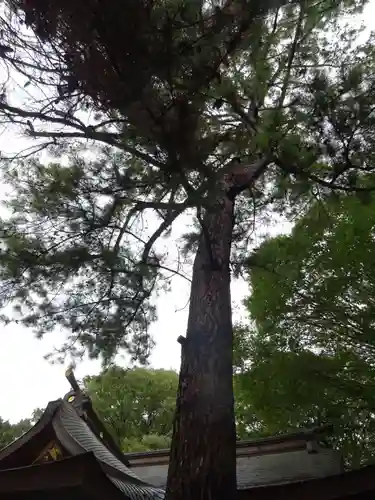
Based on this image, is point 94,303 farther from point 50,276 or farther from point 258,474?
point 258,474

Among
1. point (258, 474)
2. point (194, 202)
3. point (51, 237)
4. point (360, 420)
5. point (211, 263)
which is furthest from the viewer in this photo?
point (258, 474)

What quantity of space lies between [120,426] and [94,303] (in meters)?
8.33

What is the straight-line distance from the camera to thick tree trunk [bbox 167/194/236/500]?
2.76 metres

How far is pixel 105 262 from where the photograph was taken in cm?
394

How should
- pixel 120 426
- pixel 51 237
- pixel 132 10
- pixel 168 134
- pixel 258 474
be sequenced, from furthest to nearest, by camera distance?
pixel 120 426, pixel 258 474, pixel 51 237, pixel 168 134, pixel 132 10

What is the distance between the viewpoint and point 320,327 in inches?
211

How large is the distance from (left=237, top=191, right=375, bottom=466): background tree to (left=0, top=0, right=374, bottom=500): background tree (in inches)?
35.9

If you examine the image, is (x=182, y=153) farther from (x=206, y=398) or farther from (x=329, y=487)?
(x=329, y=487)

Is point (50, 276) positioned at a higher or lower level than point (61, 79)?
lower

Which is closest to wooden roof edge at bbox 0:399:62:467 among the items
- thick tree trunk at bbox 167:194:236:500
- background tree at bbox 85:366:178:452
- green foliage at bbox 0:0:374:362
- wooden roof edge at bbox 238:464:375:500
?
green foliage at bbox 0:0:374:362

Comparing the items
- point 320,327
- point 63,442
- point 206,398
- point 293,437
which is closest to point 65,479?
point 206,398

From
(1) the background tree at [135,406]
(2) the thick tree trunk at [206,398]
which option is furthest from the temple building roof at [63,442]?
(1) the background tree at [135,406]

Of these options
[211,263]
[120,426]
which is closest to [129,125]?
[211,263]

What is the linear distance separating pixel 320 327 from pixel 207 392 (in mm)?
2673
